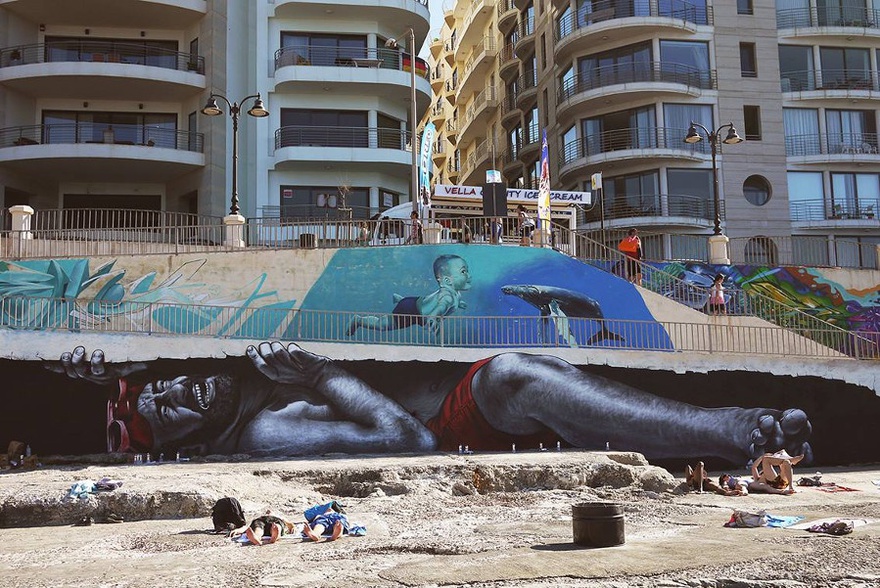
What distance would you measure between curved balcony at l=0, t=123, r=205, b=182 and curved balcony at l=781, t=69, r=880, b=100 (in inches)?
1005

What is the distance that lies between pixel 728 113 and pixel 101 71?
84.1ft

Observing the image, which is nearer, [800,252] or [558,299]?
[558,299]

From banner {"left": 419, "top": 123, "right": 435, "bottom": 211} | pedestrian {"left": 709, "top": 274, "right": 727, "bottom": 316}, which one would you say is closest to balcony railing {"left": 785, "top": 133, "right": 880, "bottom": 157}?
pedestrian {"left": 709, "top": 274, "right": 727, "bottom": 316}

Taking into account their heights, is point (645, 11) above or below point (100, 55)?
above

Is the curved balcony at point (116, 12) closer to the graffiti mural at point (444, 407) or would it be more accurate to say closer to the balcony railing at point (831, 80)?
the graffiti mural at point (444, 407)

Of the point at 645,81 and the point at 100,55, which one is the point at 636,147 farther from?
the point at 100,55

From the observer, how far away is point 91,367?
20.3 m

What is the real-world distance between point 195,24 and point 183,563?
99.4 ft

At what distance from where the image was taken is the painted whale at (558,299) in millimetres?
26156

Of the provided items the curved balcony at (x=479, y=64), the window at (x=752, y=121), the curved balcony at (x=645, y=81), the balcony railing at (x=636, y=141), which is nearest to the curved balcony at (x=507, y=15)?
the curved balcony at (x=479, y=64)

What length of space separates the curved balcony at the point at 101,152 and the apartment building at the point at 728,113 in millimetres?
16990

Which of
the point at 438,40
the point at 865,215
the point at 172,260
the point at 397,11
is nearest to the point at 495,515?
the point at 172,260

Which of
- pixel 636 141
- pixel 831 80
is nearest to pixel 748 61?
pixel 831 80

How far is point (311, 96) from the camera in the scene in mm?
37219
